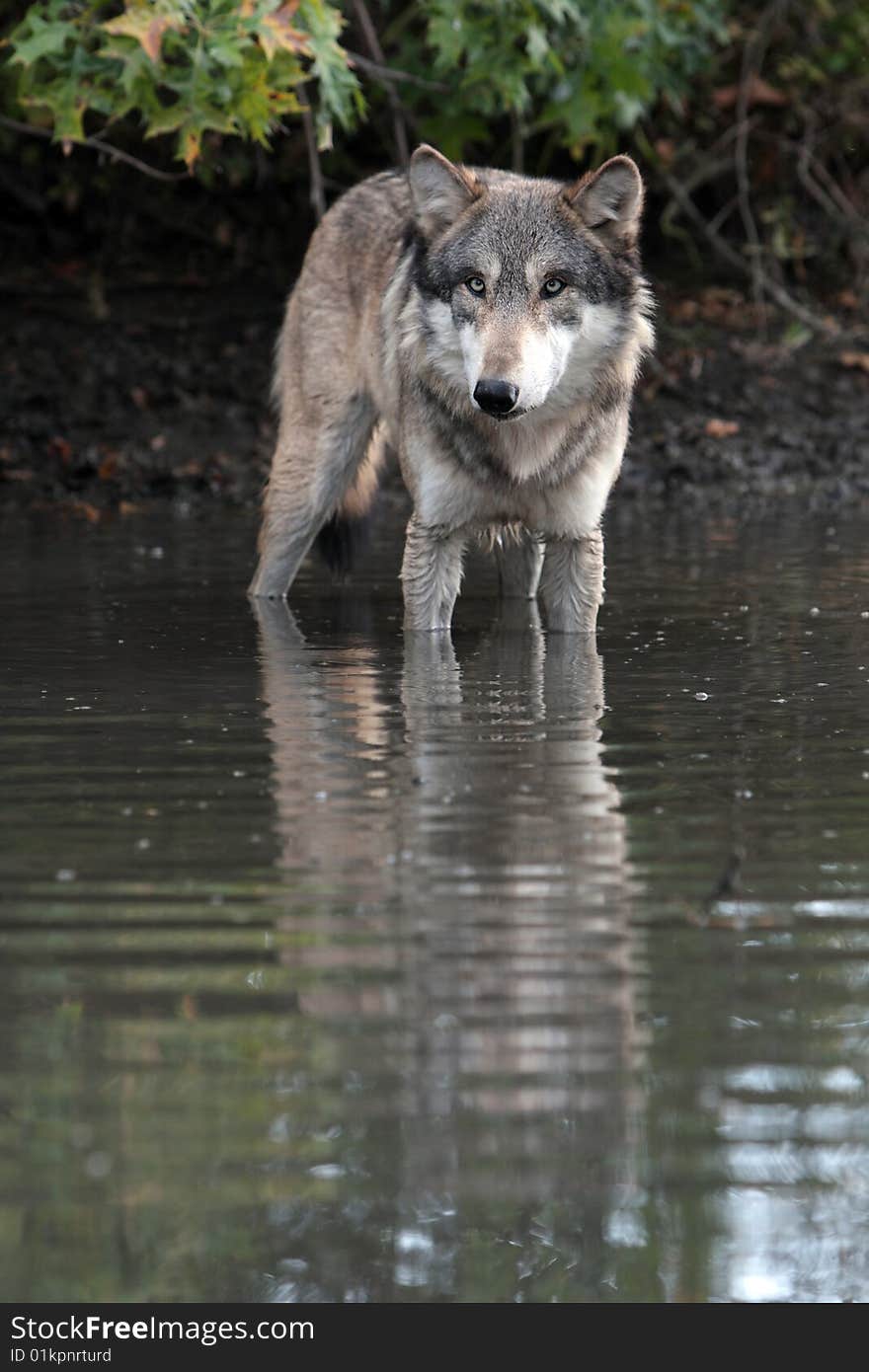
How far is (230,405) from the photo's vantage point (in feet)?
48.8

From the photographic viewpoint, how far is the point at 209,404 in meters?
14.9

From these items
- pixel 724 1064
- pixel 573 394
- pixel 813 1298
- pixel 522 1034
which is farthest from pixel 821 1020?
pixel 573 394

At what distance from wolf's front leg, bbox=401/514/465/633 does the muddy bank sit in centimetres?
496

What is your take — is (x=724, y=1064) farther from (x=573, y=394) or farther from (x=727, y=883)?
(x=573, y=394)

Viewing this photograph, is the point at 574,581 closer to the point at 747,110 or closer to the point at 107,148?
the point at 107,148

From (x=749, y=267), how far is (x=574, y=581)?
878cm

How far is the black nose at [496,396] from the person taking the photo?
698cm

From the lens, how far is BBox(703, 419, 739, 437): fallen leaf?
47.6 ft

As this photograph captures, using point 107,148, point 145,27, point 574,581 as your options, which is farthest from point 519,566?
point 107,148

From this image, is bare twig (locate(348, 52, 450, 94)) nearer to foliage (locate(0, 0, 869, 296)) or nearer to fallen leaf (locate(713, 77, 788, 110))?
foliage (locate(0, 0, 869, 296))

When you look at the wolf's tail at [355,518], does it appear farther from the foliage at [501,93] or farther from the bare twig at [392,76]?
the bare twig at [392,76]

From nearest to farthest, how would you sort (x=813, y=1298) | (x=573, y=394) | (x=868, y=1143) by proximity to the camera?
(x=813, y=1298)
(x=868, y=1143)
(x=573, y=394)

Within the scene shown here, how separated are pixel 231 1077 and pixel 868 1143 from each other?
107 centimetres

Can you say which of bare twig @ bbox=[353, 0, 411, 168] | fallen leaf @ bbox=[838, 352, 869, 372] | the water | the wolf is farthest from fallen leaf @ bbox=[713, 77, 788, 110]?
the water
